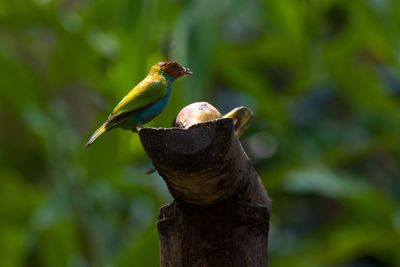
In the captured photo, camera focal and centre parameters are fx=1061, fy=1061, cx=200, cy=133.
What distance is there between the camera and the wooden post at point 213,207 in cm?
126

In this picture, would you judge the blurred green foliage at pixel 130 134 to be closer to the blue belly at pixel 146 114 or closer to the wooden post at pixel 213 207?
the blue belly at pixel 146 114

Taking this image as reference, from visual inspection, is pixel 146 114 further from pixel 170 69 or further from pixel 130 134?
pixel 130 134

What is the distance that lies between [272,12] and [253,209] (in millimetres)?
1682

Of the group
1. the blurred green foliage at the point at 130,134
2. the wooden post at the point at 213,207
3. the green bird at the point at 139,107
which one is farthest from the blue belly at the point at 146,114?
the blurred green foliage at the point at 130,134

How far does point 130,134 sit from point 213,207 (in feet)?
5.77

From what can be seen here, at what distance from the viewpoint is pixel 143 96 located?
1.53 metres

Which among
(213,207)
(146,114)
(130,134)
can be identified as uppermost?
(130,134)

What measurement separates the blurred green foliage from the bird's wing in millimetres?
1250

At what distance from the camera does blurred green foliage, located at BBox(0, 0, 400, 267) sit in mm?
3389

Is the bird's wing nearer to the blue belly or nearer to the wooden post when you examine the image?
the blue belly

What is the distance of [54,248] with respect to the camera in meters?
3.99

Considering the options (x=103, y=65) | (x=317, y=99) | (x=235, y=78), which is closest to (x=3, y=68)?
(x=103, y=65)

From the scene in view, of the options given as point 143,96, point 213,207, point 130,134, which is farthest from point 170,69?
point 130,134

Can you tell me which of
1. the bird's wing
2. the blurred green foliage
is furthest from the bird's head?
the blurred green foliage
